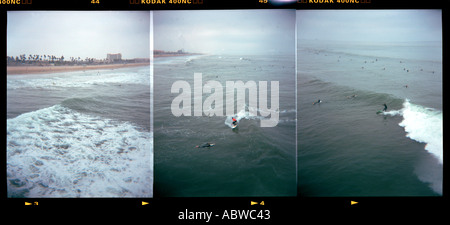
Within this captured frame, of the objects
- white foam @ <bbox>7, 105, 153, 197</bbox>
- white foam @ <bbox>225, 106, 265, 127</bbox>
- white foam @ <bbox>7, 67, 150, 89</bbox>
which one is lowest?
white foam @ <bbox>7, 105, 153, 197</bbox>

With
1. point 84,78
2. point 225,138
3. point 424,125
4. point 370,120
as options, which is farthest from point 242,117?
point 84,78

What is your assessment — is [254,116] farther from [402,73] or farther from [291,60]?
[402,73]

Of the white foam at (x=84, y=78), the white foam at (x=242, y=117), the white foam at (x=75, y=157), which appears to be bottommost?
the white foam at (x=75, y=157)

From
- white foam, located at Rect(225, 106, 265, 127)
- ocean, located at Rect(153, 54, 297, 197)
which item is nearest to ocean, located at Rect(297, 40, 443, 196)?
ocean, located at Rect(153, 54, 297, 197)

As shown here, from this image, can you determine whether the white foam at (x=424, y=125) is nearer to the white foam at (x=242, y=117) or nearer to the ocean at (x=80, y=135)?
the white foam at (x=242, y=117)

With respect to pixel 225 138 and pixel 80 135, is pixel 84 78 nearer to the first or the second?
pixel 80 135

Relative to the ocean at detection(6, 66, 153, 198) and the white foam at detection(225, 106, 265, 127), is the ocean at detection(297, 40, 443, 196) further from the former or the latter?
the ocean at detection(6, 66, 153, 198)

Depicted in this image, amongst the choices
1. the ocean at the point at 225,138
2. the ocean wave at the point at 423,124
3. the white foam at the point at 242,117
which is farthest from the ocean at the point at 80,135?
the ocean wave at the point at 423,124

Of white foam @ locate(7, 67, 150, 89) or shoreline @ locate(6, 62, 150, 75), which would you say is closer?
shoreline @ locate(6, 62, 150, 75)
